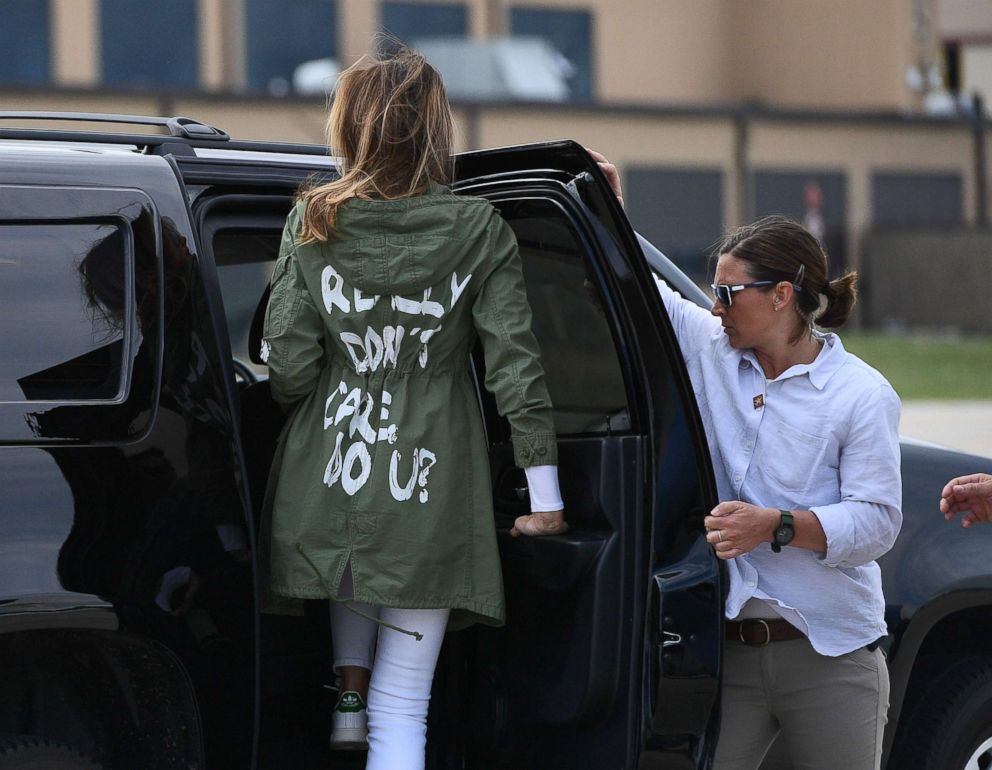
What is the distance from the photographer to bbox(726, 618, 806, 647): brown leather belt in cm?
296

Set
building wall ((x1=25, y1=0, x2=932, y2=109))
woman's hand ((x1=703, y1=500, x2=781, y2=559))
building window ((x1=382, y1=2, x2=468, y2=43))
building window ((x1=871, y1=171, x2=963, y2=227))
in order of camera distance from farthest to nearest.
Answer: building wall ((x1=25, y1=0, x2=932, y2=109)) → building window ((x1=382, y1=2, x2=468, y2=43)) → building window ((x1=871, y1=171, x2=963, y2=227)) → woman's hand ((x1=703, y1=500, x2=781, y2=559))

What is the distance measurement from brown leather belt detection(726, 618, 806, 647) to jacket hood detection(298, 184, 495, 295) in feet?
3.02

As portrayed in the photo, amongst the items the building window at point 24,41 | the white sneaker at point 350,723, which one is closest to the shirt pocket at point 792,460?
the white sneaker at point 350,723

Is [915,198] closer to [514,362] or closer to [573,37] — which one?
[573,37]

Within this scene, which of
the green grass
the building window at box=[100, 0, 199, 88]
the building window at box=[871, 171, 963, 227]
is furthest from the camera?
the building window at box=[871, 171, 963, 227]

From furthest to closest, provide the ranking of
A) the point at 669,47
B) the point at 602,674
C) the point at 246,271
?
the point at 669,47 < the point at 246,271 < the point at 602,674

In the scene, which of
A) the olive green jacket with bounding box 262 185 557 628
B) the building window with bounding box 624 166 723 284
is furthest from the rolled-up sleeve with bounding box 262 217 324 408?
the building window with bounding box 624 166 723 284

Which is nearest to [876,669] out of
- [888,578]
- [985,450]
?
[888,578]

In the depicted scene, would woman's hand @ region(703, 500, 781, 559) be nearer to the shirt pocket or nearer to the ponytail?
the shirt pocket

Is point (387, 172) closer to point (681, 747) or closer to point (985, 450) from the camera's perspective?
point (681, 747)

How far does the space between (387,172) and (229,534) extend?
2.43 ft

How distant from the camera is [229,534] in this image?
107 inches

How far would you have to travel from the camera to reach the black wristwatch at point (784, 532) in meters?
2.79

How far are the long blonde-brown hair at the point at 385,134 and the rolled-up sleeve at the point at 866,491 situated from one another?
94 centimetres
